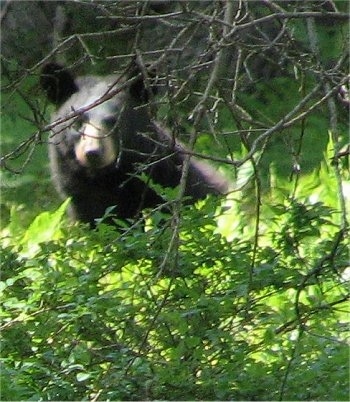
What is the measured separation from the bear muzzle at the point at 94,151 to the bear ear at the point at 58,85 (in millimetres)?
367

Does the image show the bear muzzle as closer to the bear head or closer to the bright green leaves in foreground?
the bear head

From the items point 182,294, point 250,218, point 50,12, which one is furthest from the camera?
point 50,12

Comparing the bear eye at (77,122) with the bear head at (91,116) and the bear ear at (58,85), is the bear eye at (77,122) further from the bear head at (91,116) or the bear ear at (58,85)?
the bear ear at (58,85)

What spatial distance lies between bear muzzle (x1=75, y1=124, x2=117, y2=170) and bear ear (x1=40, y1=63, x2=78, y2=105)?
367 mm

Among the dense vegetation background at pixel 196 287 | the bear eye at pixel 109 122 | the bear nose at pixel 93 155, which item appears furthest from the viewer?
the bear eye at pixel 109 122

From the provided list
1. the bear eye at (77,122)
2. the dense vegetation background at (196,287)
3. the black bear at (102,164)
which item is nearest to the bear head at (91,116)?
the black bear at (102,164)

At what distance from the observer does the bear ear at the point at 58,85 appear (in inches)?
262

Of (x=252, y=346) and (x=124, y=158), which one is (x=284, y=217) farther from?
(x=124, y=158)

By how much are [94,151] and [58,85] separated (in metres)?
0.53

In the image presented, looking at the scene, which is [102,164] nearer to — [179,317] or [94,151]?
[94,151]

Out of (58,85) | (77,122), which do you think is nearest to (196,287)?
(77,122)

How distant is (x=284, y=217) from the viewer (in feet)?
14.5

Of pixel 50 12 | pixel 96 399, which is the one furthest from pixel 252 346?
pixel 50 12

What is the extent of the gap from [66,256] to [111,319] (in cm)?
47
